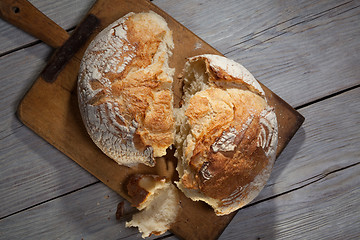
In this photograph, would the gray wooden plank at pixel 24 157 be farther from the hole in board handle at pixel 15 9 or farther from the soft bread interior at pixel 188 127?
the soft bread interior at pixel 188 127

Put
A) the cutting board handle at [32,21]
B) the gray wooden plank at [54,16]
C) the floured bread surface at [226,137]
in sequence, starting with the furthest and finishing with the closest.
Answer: the gray wooden plank at [54,16] → the cutting board handle at [32,21] → the floured bread surface at [226,137]

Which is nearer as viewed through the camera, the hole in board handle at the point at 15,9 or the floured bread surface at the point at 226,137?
the floured bread surface at the point at 226,137

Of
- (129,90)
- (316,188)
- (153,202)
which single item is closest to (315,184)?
(316,188)

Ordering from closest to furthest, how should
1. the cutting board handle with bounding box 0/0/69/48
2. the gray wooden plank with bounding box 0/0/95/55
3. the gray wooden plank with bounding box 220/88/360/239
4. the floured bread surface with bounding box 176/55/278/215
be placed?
the floured bread surface with bounding box 176/55/278/215
the cutting board handle with bounding box 0/0/69/48
the gray wooden plank with bounding box 0/0/95/55
the gray wooden plank with bounding box 220/88/360/239

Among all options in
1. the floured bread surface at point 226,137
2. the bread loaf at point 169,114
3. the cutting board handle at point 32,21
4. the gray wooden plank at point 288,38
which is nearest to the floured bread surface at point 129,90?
the bread loaf at point 169,114

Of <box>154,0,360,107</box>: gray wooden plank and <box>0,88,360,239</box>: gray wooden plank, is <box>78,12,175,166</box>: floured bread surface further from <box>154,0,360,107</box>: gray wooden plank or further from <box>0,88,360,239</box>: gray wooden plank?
<box>0,88,360,239</box>: gray wooden plank

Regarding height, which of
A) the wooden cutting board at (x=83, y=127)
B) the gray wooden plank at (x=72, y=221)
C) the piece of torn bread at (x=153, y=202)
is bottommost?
the gray wooden plank at (x=72, y=221)

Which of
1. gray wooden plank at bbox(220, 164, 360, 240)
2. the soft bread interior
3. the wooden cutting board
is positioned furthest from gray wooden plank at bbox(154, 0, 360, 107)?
gray wooden plank at bbox(220, 164, 360, 240)

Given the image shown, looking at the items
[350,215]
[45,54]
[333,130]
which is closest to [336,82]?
[333,130]
